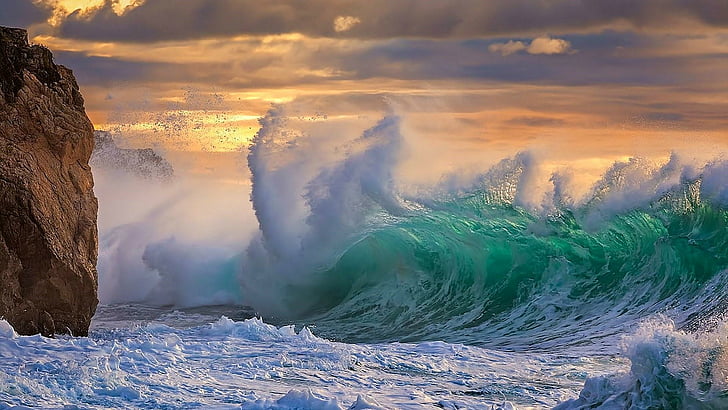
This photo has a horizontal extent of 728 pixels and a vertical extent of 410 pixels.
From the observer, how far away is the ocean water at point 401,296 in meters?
8.20

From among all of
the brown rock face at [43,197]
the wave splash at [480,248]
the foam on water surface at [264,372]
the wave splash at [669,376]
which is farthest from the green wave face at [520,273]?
the wave splash at [669,376]

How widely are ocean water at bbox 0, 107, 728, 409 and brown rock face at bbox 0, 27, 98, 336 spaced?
2.03 ft

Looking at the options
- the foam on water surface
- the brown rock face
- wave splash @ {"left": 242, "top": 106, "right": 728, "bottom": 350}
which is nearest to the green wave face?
wave splash @ {"left": 242, "top": 106, "right": 728, "bottom": 350}

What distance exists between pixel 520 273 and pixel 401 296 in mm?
2108

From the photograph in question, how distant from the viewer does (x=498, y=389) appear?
920cm

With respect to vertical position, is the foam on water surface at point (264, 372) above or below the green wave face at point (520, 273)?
above

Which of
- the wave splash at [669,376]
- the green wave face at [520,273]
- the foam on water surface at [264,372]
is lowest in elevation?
the green wave face at [520,273]

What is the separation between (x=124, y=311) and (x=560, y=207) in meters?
8.08

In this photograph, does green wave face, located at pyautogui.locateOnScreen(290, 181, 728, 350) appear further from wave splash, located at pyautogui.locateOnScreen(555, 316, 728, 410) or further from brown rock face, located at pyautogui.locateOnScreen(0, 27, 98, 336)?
wave splash, located at pyautogui.locateOnScreen(555, 316, 728, 410)

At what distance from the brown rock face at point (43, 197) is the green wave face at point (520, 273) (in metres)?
4.85

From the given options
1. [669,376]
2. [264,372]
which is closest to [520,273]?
[264,372]

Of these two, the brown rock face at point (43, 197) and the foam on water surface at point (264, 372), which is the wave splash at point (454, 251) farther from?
the brown rock face at point (43, 197)

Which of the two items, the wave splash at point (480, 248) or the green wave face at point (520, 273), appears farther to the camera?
the wave splash at point (480, 248)

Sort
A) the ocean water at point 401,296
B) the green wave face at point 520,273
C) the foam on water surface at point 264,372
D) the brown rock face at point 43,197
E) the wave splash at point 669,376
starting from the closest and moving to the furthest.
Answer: the wave splash at point 669,376 → the foam on water surface at point 264,372 → the ocean water at point 401,296 → the brown rock face at point 43,197 → the green wave face at point 520,273
